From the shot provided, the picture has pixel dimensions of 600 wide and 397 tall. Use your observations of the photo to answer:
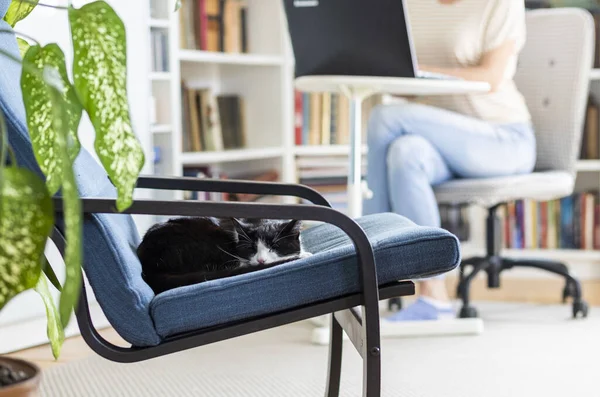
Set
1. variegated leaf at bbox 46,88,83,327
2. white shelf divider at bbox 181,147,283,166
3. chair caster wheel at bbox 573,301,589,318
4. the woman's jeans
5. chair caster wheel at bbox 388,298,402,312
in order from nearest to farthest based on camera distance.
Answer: variegated leaf at bbox 46,88,83,327 < the woman's jeans < chair caster wheel at bbox 573,301,589,318 < chair caster wheel at bbox 388,298,402,312 < white shelf divider at bbox 181,147,283,166

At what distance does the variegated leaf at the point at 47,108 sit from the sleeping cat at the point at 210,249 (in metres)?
0.46

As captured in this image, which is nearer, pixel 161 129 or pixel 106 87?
pixel 106 87

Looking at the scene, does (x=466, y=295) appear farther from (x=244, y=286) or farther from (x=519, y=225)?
(x=244, y=286)

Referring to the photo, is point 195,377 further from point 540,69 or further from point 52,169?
point 540,69

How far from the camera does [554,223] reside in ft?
12.2

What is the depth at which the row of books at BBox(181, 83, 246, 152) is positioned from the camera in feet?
11.5

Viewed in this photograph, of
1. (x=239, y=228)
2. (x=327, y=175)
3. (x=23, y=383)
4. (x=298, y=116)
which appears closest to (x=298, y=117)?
(x=298, y=116)

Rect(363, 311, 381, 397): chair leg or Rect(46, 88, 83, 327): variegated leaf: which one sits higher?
Rect(46, 88, 83, 327): variegated leaf

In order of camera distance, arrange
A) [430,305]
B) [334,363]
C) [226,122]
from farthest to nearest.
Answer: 1. [226,122]
2. [430,305]
3. [334,363]

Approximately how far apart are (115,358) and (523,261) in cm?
211

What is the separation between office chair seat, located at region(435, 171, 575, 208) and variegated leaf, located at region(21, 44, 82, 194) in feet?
6.33

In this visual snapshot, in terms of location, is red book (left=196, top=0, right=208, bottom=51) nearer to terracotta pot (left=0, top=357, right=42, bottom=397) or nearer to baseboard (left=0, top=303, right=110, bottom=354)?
baseboard (left=0, top=303, right=110, bottom=354)

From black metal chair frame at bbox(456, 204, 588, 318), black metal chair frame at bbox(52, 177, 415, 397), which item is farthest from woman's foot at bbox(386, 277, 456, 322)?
black metal chair frame at bbox(52, 177, 415, 397)

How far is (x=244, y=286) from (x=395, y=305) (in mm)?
1859
